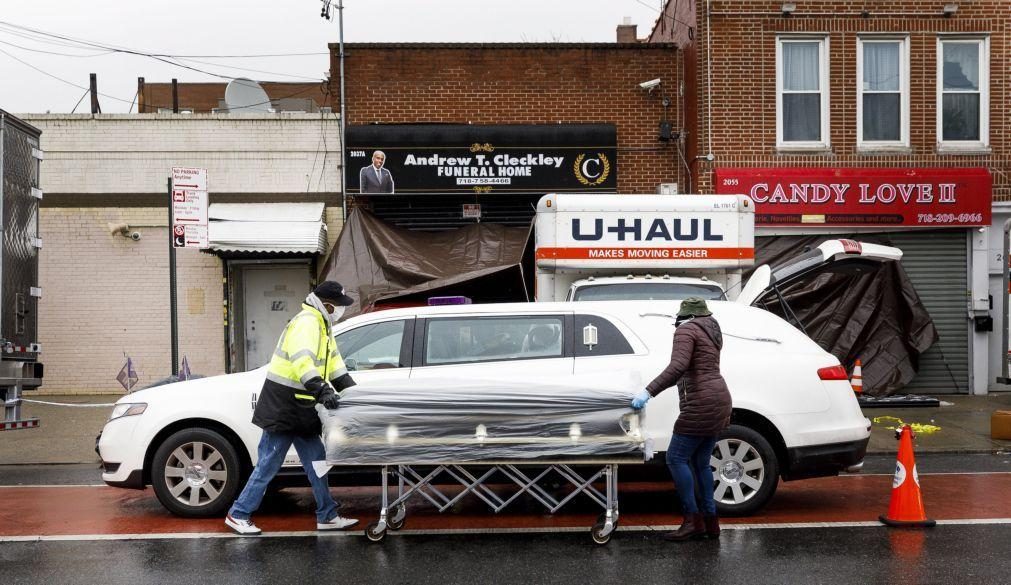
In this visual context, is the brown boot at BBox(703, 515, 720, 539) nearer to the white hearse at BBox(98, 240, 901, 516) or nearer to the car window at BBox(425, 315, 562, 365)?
the white hearse at BBox(98, 240, 901, 516)

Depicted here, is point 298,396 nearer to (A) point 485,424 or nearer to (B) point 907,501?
(A) point 485,424

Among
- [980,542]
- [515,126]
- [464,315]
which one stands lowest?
[980,542]

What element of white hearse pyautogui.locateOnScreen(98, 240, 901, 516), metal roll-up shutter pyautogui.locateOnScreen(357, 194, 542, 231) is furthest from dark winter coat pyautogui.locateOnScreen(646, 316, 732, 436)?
metal roll-up shutter pyautogui.locateOnScreen(357, 194, 542, 231)

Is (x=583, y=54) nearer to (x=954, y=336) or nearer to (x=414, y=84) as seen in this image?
(x=414, y=84)

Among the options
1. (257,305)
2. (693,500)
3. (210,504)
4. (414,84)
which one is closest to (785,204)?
(414,84)

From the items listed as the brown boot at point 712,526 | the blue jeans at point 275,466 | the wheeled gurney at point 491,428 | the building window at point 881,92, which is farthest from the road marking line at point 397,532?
the building window at point 881,92

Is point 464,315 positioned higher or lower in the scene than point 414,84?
lower

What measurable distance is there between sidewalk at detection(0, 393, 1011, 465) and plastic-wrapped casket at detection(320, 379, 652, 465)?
177 inches

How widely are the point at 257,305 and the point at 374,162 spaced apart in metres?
3.13

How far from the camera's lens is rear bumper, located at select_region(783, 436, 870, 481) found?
24.3 feet

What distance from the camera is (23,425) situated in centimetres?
971

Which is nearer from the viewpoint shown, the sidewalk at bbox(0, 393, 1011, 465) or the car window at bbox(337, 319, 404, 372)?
the car window at bbox(337, 319, 404, 372)

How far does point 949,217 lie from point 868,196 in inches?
53.5

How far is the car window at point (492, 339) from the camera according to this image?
24.8 feet
